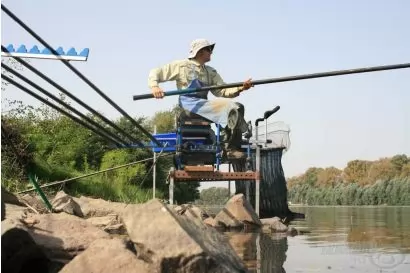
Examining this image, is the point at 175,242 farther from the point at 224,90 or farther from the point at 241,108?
the point at 224,90

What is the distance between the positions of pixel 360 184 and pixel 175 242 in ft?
248

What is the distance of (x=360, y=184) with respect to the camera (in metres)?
75.6

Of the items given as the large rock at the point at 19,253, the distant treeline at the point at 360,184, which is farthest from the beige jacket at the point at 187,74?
the distant treeline at the point at 360,184

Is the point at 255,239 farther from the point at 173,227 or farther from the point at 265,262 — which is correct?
the point at 173,227

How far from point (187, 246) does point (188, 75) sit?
387 cm

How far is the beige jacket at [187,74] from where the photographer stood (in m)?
6.35

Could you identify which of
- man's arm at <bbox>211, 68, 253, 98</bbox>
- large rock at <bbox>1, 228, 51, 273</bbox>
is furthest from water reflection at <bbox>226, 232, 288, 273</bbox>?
man's arm at <bbox>211, 68, 253, 98</bbox>

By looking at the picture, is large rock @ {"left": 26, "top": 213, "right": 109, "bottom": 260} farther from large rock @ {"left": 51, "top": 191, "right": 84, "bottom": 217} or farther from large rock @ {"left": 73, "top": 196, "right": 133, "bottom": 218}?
large rock @ {"left": 73, "top": 196, "right": 133, "bottom": 218}

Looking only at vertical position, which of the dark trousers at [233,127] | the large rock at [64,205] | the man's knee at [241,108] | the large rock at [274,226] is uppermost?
the man's knee at [241,108]

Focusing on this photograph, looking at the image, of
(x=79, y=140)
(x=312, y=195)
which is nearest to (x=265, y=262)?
(x=79, y=140)

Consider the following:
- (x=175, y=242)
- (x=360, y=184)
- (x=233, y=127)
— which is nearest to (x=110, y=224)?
(x=233, y=127)

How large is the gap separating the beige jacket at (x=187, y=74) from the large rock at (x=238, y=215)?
1.71 m

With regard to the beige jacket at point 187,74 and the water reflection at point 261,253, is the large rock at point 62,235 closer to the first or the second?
the water reflection at point 261,253

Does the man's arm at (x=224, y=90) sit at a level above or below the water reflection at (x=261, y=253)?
above
